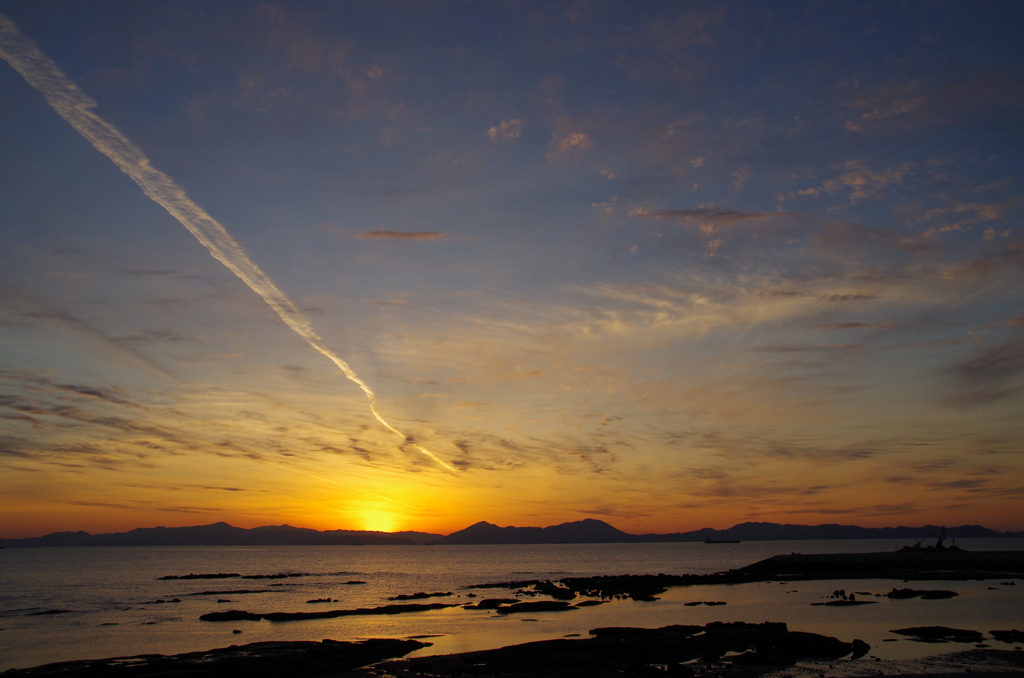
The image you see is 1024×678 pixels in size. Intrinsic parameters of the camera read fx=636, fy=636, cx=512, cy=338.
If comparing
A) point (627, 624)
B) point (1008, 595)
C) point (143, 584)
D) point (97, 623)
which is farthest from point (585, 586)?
point (143, 584)

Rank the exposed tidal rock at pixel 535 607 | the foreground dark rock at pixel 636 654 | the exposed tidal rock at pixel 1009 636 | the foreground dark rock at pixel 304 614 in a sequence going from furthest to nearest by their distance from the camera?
the exposed tidal rock at pixel 535 607
the foreground dark rock at pixel 304 614
the exposed tidal rock at pixel 1009 636
the foreground dark rock at pixel 636 654

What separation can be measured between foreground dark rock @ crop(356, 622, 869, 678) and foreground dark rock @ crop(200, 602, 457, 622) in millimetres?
26600

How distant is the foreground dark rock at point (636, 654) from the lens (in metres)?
31.2

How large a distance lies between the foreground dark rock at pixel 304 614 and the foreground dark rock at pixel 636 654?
26600mm

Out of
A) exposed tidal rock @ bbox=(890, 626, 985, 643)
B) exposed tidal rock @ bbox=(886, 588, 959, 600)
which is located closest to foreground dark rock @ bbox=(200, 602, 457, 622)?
exposed tidal rock @ bbox=(890, 626, 985, 643)

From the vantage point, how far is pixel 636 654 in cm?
3438

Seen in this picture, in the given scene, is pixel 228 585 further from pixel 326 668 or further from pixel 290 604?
pixel 326 668

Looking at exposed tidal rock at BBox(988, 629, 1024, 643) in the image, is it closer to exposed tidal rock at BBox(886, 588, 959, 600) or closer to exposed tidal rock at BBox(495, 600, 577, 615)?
exposed tidal rock at BBox(886, 588, 959, 600)

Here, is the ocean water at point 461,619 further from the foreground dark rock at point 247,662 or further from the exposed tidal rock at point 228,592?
the foreground dark rock at point 247,662

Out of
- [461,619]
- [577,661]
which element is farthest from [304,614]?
[577,661]

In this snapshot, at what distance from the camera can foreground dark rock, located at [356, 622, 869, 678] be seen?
1228 inches

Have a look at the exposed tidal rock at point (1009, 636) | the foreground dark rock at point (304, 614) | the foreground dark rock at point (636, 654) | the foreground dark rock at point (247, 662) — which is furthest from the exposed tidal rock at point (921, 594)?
the foreground dark rock at point (247, 662)

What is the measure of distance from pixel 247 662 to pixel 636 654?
2073 centimetres

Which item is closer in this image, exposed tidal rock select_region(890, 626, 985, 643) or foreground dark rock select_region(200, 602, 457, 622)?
exposed tidal rock select_region(890, 626, 985, 643)
